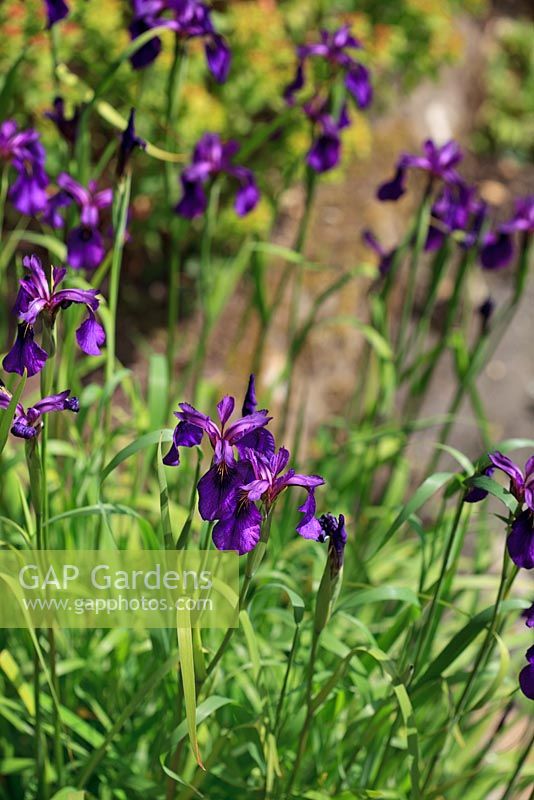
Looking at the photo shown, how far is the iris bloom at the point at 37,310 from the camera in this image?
4.13 feet

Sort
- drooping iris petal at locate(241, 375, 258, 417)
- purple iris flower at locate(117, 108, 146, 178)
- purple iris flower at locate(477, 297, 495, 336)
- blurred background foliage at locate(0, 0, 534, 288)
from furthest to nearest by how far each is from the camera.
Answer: blurred background foliage at locate(0, 0, 534, 288) < purple iris flower at locate(477, 297, 495, 336) < purple iris flower at locate(117, 108, 146, 178) < drooping iris petal at locate(241, 375, 258, 417)

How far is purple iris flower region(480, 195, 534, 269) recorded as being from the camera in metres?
2.23

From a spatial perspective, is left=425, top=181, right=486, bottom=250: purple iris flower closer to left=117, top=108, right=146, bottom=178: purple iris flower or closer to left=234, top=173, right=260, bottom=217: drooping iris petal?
left=234, top=173, right=260, bottom=217: drooping iris petal

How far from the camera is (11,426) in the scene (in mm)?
1268

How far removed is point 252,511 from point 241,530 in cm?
3

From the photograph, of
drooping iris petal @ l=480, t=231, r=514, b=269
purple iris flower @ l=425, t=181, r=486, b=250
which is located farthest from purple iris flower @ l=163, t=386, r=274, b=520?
drooping iris petal @ l=480, t=231, r=514, b=269

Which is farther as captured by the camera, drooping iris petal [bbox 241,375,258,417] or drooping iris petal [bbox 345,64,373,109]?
drooping iris petal [bbox 345,64,373,109]

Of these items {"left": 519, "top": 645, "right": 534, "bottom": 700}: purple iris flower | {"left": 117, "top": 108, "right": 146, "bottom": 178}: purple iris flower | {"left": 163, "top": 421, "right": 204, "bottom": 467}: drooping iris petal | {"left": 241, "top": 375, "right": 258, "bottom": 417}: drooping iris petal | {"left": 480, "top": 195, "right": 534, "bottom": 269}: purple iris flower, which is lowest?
{"left": 519, "top": 645, "right": 534, "bottom": 700}: purple iris flower

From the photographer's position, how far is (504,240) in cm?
233

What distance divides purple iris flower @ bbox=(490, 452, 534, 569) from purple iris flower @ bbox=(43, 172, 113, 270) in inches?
37.7

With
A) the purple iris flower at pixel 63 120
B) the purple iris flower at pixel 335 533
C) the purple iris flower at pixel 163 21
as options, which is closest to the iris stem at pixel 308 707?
the purple iris flower at pixel 335 533

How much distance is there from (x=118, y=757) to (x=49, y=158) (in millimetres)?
2115

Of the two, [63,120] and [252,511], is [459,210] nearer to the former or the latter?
[63,120]

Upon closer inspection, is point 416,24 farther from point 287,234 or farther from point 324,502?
point 324,502
